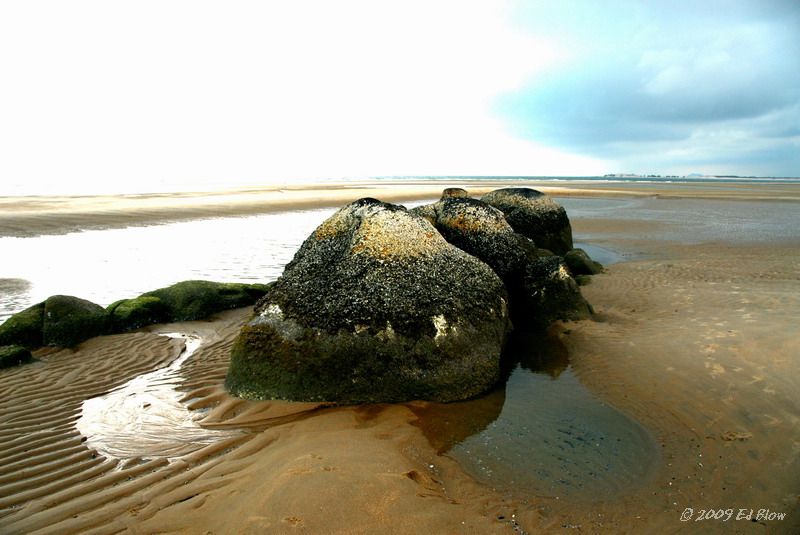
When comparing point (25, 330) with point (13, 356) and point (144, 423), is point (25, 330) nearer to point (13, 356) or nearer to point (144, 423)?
point (13, 356)

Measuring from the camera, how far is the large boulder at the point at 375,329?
628cm

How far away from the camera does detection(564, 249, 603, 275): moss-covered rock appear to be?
14.2 metres

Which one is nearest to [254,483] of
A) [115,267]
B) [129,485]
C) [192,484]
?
[192,484]

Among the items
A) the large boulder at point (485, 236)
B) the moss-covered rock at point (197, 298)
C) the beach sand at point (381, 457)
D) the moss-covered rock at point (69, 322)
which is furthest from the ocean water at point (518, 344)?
the moss-covered rock at point (69, 322)

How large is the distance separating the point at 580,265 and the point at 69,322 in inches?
504

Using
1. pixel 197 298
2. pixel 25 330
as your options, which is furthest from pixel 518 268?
pixel 25 330

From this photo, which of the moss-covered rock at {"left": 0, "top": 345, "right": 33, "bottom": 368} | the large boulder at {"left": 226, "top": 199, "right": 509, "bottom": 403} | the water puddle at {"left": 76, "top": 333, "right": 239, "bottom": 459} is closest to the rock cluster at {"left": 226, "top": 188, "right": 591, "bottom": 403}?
the large boulder at {"left": 226, "top": 199, "right": 509, "bottom": 403}

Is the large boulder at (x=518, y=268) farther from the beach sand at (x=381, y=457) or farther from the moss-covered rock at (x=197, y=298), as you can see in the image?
the moss-covered rock at (x=197, y=298)

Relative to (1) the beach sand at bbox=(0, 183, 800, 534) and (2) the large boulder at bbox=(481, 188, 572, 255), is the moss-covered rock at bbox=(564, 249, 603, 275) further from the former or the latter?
(1) the beach sand at bbox=(0, 183, 800, 534)

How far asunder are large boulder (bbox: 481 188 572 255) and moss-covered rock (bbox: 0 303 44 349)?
12.4 m

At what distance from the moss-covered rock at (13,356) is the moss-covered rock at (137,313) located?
1.59 metres

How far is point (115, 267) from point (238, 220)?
15331mm

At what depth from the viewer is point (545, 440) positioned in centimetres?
538

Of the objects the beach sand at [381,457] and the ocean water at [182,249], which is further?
the ocean water at [182,249]
